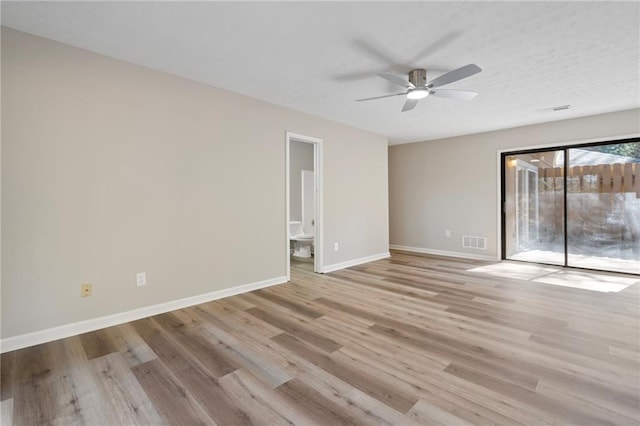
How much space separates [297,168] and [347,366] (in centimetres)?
509

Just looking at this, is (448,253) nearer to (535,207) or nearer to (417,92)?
(535,207)

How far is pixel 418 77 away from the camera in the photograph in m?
2.95

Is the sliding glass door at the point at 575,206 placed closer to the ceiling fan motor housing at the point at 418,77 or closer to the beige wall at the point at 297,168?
the ceiling fan motor housing at the point at 418,77

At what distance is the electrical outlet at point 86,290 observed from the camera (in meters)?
2.58

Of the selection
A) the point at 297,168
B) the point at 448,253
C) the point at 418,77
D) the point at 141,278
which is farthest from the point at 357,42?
the point at 448,253

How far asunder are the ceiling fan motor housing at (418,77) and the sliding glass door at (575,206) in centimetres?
358

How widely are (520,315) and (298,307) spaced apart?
7.45 feet

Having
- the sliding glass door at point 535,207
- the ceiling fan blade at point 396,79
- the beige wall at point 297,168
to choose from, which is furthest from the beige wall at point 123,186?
the sliding glass door at point 535,207

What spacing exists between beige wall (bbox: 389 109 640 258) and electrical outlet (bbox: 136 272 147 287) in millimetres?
5504

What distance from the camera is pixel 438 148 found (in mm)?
6309

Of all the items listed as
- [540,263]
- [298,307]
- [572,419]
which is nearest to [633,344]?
[572,419]

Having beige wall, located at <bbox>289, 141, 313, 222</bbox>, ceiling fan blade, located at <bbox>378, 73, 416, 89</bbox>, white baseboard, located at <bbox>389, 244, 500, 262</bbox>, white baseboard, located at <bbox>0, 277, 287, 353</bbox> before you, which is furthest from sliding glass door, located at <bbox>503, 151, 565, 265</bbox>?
white baseboard, located at <bbox>0, 277, 287, 353</bbox>

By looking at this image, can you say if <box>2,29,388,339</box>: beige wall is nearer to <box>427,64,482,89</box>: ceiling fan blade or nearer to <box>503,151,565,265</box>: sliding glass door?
<box>427,64,482,89</box>: ceiling fan blade

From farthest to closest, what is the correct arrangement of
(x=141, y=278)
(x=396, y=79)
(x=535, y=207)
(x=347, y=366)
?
(x=535, y=207)
(x=141, y=278)
(x=396, y=79)
(x=347, y=366)
